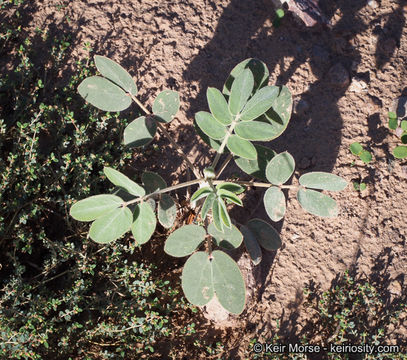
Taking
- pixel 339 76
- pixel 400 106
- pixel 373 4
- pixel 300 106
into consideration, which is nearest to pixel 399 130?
pixel 400 106

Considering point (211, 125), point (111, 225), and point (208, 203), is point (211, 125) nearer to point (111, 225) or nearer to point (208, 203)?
point (208, 203)

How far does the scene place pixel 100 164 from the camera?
250cm

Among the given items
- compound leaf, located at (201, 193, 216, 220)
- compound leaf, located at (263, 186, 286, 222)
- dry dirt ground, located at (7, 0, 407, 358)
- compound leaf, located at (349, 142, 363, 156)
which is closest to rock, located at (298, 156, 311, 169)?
dry dirt ground, located at (7, 0, 407, 358)

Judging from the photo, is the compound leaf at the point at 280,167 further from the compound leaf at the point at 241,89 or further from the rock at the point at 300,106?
the rock at the point at 300,106

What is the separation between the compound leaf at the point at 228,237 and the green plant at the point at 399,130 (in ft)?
4.14

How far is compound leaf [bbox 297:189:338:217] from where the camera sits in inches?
79.0

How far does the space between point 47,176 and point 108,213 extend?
750 millimetres

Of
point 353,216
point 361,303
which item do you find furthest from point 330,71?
point 361,303

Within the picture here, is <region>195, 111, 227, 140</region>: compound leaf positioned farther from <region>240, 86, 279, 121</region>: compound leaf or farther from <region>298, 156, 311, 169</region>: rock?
<region>298, 156, 311, 169</region>: rock

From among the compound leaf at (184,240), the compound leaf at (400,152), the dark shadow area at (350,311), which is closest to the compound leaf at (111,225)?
the compound leaf at (184,240)

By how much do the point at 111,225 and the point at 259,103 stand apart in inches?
31.5

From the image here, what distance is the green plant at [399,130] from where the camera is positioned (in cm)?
271

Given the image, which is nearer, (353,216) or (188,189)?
(188,189)

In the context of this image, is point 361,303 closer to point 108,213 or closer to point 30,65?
point 108,213
